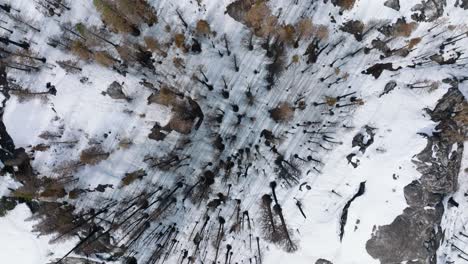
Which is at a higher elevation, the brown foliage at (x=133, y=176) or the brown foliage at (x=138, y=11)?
the brown foliage at (x=138, y=11)

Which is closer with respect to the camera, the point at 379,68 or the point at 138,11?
the point at 138,11

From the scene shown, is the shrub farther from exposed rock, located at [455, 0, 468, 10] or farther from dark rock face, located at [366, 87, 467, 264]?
exposed rock, located at [455, 0, 468, 10]

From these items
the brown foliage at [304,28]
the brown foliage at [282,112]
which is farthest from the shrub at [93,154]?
the brown foliage at [304,28]

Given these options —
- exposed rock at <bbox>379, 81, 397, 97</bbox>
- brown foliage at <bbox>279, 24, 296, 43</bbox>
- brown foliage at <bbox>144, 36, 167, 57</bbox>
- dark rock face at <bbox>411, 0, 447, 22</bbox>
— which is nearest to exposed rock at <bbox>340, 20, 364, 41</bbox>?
brown foliage at <bbox>279, 24, 296, 43</bbox>

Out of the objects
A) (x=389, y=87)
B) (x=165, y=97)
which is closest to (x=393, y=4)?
(x=389, y=87)

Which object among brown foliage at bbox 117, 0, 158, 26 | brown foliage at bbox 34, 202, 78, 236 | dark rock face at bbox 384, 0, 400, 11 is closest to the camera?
brown foliage at bbox 117, 0, 158, 26

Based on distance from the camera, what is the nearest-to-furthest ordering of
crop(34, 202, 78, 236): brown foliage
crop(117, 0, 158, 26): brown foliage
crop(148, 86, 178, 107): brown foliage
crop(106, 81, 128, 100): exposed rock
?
crop(117, 0, 158, 26): brown foliage, crop(148, 86, 178, 107): brown foliage, crop(106, 81, 128, 100): exposed rock, crop(34, 202, 78, 236): brown foliage

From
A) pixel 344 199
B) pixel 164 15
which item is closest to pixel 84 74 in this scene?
pixel 164 15

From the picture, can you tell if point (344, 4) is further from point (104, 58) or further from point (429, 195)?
point (104, 58)

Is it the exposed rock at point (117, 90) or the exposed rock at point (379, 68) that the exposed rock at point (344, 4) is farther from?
the exposed rock at point (117, 90)
